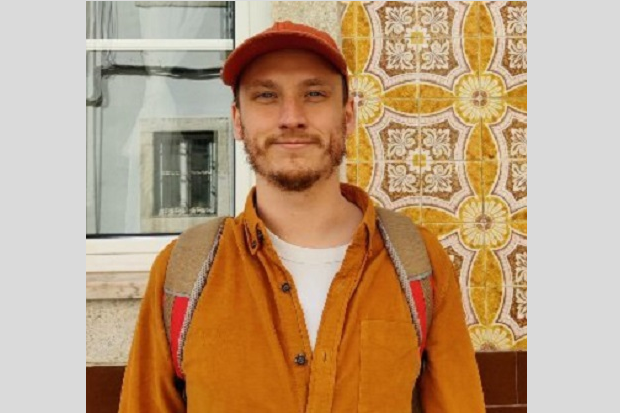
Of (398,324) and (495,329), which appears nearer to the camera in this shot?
(398,324)

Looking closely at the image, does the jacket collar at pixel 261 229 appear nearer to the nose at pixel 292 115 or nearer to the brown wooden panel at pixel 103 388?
the nose at pixel 292 115

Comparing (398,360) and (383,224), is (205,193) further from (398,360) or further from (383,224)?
(398,360)

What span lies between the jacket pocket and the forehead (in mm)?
676

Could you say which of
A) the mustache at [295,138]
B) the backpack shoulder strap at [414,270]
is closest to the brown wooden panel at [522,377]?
the backpack shoulder strap at [414,270]

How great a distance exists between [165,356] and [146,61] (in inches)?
62.4

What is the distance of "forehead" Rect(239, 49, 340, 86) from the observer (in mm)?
1663

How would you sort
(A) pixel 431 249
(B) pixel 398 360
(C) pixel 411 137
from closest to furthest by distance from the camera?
(B) pixel 398 360 → (A) pixel 431 249 → (C) pixel 411 137

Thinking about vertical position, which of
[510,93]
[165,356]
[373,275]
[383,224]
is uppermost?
[510,93]

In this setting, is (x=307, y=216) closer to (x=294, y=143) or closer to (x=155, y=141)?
(x=294, y=143)

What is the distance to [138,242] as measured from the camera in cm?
267

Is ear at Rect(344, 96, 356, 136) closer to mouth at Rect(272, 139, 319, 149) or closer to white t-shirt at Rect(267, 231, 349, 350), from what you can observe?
mouth at Rect(272, 139, 319, 149)

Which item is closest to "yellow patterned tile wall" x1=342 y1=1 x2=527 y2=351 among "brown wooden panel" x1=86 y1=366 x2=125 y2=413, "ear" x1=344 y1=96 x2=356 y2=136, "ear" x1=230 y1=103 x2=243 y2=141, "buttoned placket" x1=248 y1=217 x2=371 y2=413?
"ear" x1=344 y1=96 x2=356 y2=136

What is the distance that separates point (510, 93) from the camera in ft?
8.68

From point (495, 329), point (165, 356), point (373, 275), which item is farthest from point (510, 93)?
point (165, 356)
